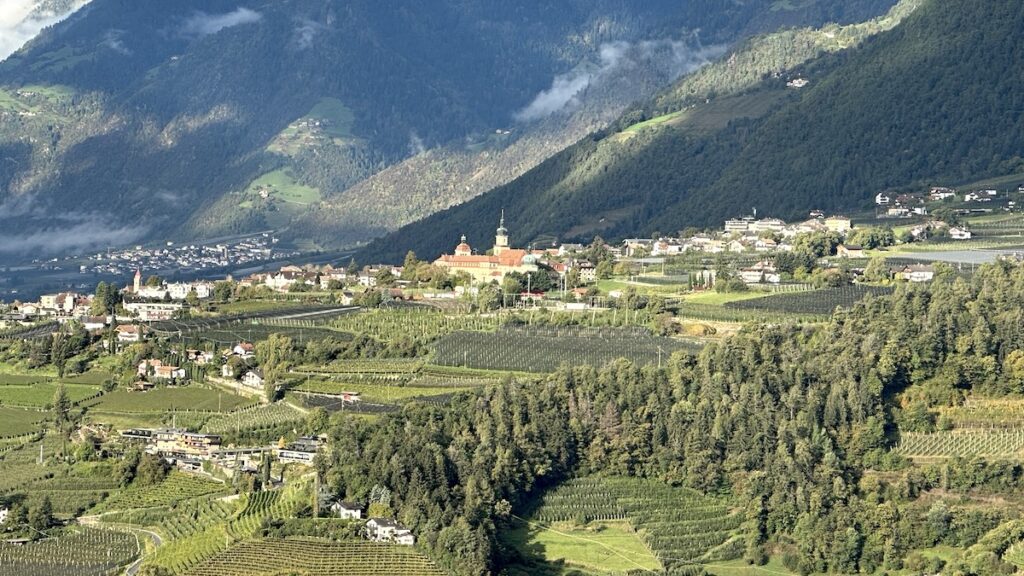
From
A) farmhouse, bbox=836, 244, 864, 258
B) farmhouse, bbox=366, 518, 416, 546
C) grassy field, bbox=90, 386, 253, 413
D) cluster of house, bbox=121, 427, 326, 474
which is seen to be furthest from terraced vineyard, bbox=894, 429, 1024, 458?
farmhouse, bbox=836, 244, 864, 258

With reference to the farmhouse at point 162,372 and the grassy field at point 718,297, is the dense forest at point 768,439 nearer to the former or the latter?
the grassy field at point 718,297

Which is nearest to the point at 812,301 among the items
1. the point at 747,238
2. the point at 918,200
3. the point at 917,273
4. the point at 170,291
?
the point at 917,273

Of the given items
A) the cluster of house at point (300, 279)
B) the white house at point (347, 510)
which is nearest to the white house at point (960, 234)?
the cluster of house at point (300, 279)

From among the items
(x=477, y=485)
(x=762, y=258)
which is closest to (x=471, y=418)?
(x=477, y=485)

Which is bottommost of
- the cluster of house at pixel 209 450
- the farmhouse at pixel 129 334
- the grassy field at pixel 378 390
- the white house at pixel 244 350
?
the cluster of house at pixel 209 450

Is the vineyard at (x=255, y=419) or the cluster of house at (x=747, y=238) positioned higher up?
the cluster of house at (x=747, y=238)
